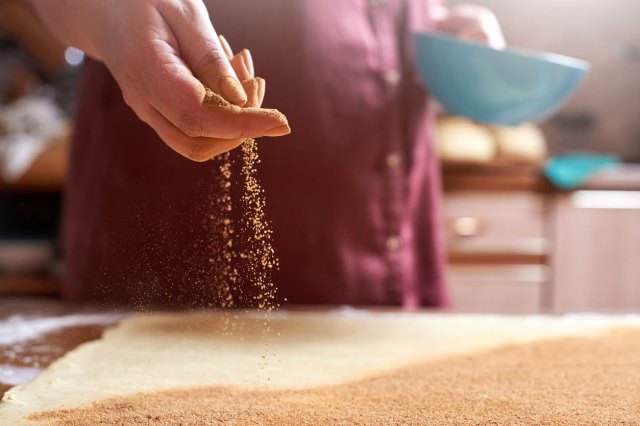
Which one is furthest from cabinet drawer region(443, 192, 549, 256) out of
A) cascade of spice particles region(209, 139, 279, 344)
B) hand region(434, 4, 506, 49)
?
cascade of spice particles region(209, 139, 279, 344)

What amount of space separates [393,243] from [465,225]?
98 centimetres

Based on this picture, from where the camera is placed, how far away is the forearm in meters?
0.40

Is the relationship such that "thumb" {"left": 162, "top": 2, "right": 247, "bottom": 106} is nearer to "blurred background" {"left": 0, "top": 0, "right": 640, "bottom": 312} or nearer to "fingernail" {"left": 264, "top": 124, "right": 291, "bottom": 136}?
"fingernail" {"left": 264, "top": 124, "right": 291, "bottom": 136}

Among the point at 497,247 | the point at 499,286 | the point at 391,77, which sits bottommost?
the point at 499,286

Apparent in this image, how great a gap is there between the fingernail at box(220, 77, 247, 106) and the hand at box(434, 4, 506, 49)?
53cm

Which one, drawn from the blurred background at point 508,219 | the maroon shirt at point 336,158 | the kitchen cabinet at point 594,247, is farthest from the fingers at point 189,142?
the kitchen cabinet at point 594,247

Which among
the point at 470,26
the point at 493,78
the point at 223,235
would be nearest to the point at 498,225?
the point at 470,26

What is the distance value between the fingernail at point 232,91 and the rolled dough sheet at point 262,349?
195 mm

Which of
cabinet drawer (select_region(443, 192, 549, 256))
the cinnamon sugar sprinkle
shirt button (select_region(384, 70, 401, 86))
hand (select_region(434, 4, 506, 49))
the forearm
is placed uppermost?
hand (select_region(434, 4, 506, 49))

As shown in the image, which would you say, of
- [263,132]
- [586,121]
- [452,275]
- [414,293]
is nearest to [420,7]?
[414,293]

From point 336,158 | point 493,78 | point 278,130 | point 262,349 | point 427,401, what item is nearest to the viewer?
point 278,130

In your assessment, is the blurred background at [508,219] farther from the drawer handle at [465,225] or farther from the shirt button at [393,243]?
the shirt button at [393,243]

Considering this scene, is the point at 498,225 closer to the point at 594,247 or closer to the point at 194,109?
the point at 594,247

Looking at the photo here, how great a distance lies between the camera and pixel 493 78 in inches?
26.7
